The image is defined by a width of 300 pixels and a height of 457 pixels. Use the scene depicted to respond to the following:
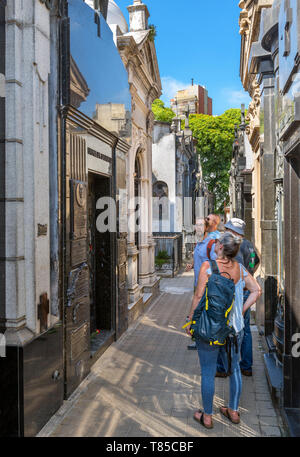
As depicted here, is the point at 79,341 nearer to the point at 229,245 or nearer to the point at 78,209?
the point at 78,209

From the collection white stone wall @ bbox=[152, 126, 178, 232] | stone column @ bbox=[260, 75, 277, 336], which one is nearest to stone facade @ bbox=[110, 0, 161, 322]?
stone column @ bbox=[260, 75, 277, 336]

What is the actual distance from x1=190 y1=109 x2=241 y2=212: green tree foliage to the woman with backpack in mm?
30668

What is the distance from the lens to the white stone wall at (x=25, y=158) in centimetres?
343

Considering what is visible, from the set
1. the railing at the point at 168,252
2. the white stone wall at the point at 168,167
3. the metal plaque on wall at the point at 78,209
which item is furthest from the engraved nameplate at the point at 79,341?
the white stone wall at the point at 168,167

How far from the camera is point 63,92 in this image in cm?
414

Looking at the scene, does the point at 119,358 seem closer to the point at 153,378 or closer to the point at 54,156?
the point at 153,378

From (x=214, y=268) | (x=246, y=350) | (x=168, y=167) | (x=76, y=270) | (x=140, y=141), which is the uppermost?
(x=168, y=167)

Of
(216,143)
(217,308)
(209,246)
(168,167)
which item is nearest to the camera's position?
(217,308)

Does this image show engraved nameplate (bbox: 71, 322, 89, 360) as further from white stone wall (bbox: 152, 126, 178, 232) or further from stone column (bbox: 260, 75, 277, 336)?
white stone wall (bbox: 152, 126, 178, 232)

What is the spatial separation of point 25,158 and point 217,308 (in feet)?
7.25

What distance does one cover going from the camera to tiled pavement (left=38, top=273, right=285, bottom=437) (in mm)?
3668

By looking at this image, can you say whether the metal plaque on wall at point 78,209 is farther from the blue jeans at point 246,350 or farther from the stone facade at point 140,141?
the stone facade at point 140,141

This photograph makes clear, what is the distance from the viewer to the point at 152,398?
4328 millimetres

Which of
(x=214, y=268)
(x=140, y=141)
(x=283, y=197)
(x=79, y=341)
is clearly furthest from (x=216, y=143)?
(x=214, y=268)
